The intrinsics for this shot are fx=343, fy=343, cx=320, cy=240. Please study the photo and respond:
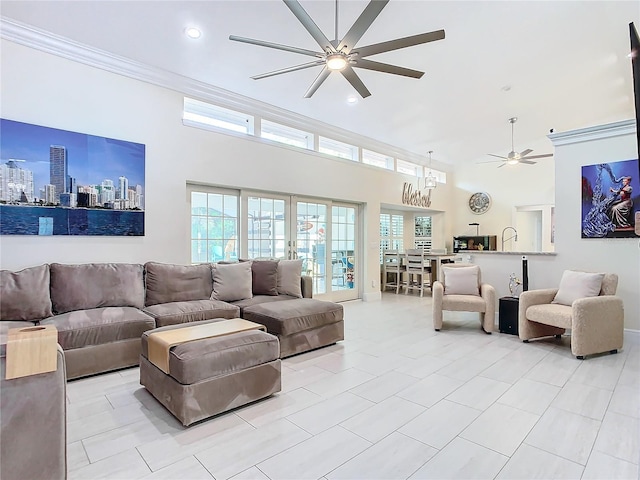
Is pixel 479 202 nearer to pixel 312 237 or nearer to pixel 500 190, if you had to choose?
pixel 500 190

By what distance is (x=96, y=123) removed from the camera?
146 inches

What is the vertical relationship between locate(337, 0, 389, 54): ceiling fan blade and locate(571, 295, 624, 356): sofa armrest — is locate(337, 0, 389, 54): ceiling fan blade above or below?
above

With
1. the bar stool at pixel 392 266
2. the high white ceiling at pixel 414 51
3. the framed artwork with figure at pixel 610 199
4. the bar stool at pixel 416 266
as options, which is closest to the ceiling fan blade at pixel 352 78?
the high white ceiling at pixel 414 51

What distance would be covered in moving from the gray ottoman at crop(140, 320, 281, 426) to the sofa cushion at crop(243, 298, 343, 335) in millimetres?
795

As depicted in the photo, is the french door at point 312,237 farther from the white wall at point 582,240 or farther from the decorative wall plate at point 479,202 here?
the decorative wall plate at point 479,202

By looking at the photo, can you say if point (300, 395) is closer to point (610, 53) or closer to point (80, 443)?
point (80, 443)

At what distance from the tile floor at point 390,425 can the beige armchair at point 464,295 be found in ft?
3.03

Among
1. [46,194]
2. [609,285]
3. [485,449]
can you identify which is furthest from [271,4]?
[609,285]

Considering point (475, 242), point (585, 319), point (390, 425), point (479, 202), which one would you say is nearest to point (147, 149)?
point (390, 425)

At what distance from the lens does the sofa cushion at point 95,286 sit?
3.19 metres

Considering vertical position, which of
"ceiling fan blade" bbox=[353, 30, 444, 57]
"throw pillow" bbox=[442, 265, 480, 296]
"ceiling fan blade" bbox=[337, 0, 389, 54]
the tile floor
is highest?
"ceiling fan blade" bbox=[337, 0, 389, 54]

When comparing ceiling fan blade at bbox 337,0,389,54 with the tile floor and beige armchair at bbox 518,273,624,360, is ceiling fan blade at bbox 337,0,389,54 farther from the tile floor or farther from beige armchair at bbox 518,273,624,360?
beige armchair at bbox 518,273,624,360

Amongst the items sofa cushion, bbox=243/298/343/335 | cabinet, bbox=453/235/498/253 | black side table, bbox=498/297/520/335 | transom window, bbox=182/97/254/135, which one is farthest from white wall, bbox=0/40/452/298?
cabinet, bbox=453/235/498/253

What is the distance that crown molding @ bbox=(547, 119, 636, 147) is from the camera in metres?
4.13
